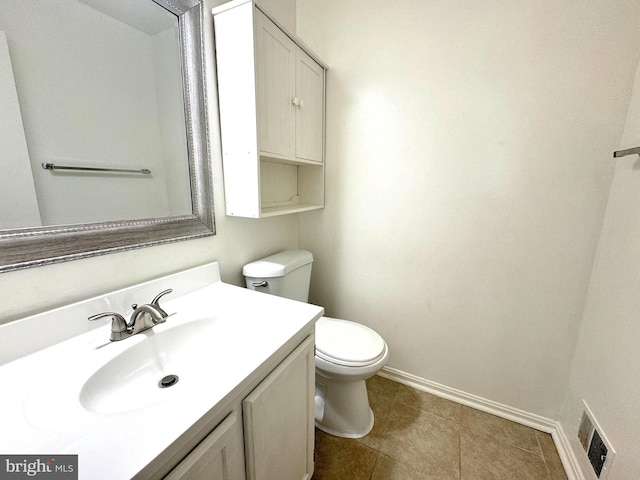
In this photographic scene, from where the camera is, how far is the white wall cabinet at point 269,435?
1.86 ft

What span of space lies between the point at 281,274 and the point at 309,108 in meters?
0.92

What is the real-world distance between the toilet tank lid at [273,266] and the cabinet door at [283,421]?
0.48 m

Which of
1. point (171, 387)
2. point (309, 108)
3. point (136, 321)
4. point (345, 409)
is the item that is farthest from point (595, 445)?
point (309, 108)

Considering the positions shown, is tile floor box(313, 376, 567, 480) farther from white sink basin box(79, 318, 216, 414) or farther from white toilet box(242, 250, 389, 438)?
white sink basin box(79, 318, 216, 414)

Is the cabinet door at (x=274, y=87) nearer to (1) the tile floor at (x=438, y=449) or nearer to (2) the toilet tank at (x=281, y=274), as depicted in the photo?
(2) the toilet tank at (x=281, y=274)

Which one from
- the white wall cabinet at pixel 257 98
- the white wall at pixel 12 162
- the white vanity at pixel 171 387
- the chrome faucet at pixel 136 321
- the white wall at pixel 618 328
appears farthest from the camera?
the white wall cabinet at pixel 257 98

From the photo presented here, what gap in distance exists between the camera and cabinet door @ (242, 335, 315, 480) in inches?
27.4

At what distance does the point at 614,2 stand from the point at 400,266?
1363mm

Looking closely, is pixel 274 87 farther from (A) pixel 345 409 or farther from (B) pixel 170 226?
(A) pixel 345 409

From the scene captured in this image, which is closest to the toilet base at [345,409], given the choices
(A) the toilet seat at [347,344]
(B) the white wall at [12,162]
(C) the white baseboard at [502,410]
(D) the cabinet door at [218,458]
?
(A) the toilet seat at [347,344]

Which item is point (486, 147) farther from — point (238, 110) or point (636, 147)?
point (238, 110)

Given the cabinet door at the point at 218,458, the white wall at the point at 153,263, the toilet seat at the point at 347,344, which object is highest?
the white wall at the point at 153,263

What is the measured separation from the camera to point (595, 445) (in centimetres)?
104

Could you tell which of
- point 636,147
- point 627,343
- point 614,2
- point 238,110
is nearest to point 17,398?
point 238,110
